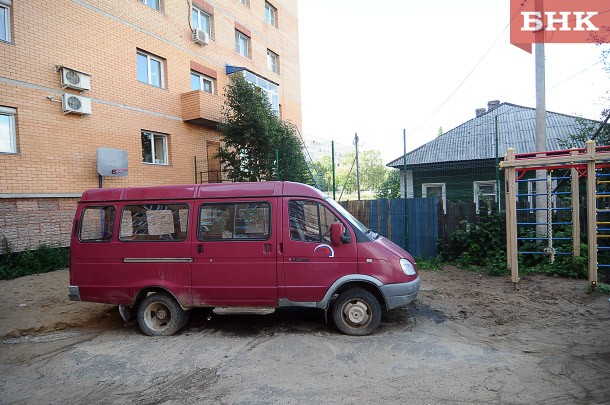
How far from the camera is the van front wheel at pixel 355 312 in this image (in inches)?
197

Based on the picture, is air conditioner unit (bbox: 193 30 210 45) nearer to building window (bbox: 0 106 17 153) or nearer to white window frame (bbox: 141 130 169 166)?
white window frame (bbox: 141 130 169 166)

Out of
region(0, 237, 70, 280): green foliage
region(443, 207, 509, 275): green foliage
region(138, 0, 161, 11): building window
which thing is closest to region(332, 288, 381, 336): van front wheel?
region(443, 207, 509, 275): green foliage

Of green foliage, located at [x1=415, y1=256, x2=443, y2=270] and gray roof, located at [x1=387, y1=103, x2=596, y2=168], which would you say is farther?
gray roof, located at [x1=387, y1=103, x2=596, y2=168]

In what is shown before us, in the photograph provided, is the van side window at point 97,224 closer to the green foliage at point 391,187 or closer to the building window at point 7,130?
the building window at point 7,130

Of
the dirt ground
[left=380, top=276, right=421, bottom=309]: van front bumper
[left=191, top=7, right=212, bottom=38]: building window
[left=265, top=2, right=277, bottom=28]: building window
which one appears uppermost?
[left=265, top=2, right=277, bottom=28]: building window

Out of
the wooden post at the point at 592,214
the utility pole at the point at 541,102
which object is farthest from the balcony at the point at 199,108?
the wooden post at the point at 592,214

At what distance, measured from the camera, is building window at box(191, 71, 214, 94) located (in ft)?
53.0

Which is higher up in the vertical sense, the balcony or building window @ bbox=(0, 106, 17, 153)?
the balcony

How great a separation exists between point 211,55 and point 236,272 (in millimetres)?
14525

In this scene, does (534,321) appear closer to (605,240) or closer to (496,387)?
(496,387)

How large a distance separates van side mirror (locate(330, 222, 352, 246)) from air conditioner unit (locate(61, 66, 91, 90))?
1013cm

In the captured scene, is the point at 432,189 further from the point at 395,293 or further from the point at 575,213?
the point at 395,293

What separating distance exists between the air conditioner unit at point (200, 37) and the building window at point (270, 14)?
7.06m

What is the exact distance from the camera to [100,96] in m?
12.0
